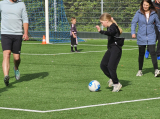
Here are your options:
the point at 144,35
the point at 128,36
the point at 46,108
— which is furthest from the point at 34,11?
the point at 46,108

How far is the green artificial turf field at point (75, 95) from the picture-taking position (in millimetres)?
6059

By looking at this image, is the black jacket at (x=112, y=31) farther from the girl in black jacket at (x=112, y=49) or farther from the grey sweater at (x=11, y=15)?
the grey sweater at (x=11, y=15)

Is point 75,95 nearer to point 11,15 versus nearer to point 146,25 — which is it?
point 11,15

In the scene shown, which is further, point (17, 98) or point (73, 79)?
point (73, 79)

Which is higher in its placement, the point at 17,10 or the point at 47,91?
the point at 17,10

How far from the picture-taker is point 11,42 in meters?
8.85

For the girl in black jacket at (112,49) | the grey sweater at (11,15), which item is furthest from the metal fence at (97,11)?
the girl in black jacket at (112,49)

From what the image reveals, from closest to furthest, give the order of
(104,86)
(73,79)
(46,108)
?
(46,108)
(104,86)
(73,79)

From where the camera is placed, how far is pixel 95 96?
7410 mm

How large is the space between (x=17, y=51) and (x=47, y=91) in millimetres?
1587

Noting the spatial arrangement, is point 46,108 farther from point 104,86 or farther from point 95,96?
point 104,86

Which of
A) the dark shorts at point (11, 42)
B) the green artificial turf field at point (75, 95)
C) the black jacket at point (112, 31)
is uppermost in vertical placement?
the black jacket at point (112, 31)

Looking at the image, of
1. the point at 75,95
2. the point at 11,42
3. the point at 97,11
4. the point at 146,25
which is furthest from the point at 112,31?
the point at 97,11

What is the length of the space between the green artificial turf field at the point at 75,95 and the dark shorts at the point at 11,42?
2.74 ft
